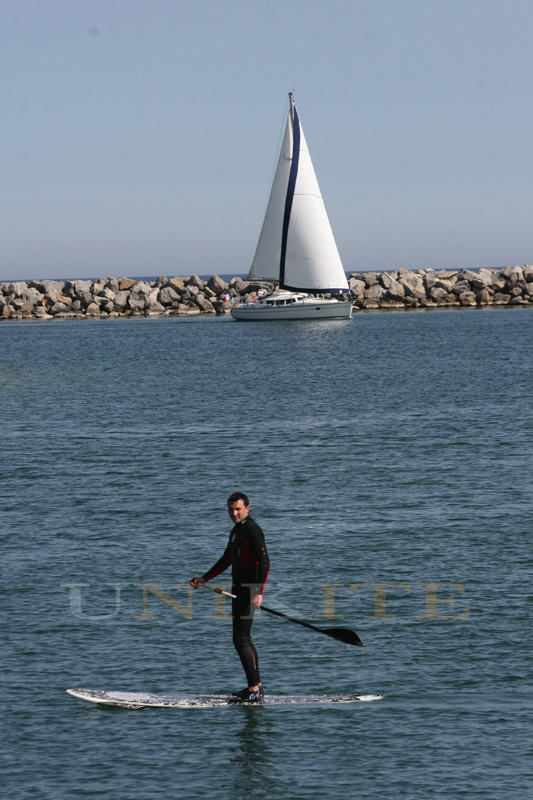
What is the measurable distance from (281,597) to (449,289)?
14435 centimetres

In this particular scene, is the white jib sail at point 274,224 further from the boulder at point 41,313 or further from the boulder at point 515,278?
the boulder at point 515,278

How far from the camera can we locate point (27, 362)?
90500mm

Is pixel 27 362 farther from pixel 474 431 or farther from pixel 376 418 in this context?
pixel 474 431

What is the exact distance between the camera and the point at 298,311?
12412 cm

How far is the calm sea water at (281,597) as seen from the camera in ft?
50.3

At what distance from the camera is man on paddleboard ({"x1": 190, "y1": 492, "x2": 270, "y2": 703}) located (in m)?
15.2

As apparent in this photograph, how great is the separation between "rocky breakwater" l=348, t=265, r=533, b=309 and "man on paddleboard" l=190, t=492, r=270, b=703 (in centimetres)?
14434

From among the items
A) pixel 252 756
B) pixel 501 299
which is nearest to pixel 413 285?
pixel 501 299

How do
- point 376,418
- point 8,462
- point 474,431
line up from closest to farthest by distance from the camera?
A: point 8,462 → point 474,431 → point 376,418

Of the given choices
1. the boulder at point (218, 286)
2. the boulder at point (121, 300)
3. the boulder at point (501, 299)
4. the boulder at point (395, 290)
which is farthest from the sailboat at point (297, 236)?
the boulder at point (501, 299)

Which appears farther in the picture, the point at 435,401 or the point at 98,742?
the point at 435,401

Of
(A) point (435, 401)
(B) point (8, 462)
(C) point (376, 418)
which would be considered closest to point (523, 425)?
(C) point (376, 418)

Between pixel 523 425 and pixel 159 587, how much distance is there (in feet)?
94.5

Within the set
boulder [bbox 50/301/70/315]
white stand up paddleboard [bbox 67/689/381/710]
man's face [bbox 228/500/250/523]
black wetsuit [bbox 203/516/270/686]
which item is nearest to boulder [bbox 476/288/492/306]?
boulder [bbox 50/301/70/315]
